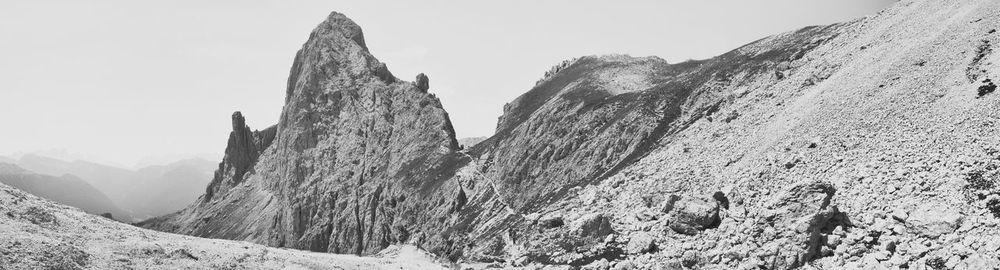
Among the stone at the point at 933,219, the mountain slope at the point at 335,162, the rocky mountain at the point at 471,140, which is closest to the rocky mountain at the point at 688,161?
the stone at the point at 933,219

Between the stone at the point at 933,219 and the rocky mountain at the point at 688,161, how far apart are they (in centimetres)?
8

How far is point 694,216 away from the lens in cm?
3556

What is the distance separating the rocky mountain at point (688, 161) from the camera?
93.6ft

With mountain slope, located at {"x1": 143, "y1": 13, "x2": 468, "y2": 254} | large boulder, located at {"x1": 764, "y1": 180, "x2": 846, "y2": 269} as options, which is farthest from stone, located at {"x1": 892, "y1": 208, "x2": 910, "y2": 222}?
mountain slope, located at {"x1": 143, "y1": 13, "x2": 468, "y2": 254}

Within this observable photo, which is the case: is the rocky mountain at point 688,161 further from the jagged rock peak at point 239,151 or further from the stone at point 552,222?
the jagged rock peak at point 239,151

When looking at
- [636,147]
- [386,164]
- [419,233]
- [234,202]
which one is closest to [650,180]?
[636,147]

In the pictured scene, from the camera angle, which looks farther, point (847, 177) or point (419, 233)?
point (419, 233)

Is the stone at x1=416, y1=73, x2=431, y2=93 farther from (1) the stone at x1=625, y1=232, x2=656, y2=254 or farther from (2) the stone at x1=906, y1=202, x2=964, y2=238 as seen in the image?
(2) the stone at x1=906, y1=202, x2=964, y2=238

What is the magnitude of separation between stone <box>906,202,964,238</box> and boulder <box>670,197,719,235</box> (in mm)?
11018

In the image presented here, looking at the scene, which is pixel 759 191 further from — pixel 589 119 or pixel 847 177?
pixel 589 119

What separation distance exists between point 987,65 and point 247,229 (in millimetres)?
104060

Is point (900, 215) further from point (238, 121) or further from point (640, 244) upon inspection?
point (238, 121)

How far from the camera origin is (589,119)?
67.4 m

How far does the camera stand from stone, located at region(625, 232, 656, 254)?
35938mm
